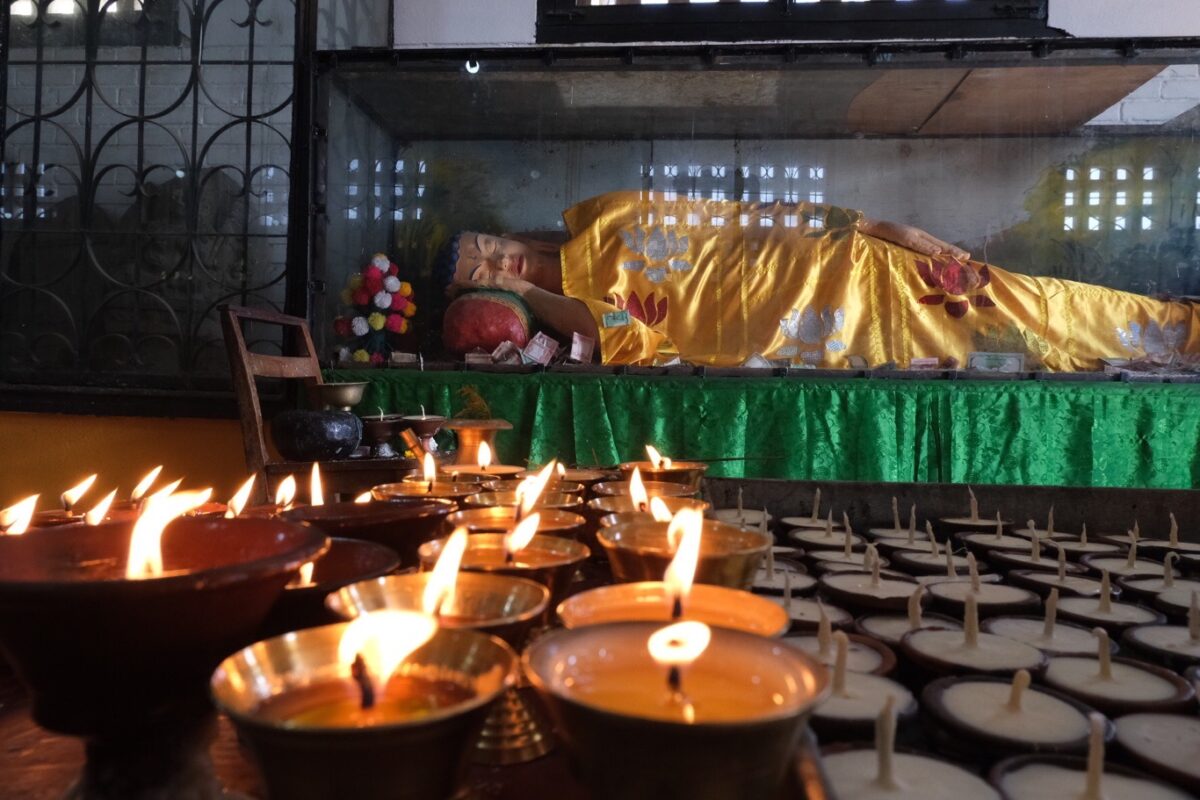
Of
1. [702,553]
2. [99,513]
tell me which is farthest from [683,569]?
[99,513]

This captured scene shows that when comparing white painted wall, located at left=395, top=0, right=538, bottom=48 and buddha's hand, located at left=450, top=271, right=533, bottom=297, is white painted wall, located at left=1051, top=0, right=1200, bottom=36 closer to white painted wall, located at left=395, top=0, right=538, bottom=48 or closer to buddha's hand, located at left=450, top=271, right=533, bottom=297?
white painted wall, located at left=395, top=0, right=538, bottom=48

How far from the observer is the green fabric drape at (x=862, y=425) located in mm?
3422

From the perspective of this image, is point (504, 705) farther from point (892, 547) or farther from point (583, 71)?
point (583, 71)

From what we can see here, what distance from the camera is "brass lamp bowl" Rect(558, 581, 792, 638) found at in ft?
2.30

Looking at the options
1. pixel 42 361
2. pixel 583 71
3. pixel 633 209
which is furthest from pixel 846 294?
pixel 42 361

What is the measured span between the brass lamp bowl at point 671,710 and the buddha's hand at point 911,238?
4201 millimetres

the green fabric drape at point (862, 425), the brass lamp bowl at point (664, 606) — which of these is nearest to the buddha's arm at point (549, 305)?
the green fabric drape at point (862, 425)

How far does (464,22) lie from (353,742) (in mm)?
5028

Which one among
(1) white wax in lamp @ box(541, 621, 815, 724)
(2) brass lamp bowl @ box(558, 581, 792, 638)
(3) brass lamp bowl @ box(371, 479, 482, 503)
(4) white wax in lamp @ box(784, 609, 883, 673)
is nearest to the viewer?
(1) white wax in lamp @ box(541, 621, 815, 724)

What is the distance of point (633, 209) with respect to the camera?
4.56 m

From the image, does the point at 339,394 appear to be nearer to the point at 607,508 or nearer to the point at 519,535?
the point at 607,508

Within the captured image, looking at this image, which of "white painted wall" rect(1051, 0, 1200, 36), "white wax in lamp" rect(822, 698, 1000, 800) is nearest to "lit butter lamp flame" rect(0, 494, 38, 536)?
"white wax in lamp" rect(822, 698, 1000, 800)

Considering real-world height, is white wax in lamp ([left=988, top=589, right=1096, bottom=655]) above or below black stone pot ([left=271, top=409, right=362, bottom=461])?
below

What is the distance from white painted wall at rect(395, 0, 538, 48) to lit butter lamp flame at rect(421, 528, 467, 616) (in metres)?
4.53
